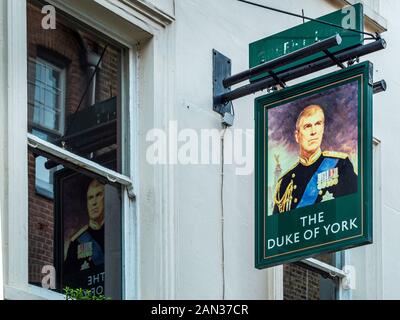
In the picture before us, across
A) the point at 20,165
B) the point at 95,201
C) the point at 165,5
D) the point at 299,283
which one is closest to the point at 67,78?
the point at 95,201

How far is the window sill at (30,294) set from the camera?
792 centimetres

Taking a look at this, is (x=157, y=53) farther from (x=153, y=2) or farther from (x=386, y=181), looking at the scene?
(x=386, y=181)

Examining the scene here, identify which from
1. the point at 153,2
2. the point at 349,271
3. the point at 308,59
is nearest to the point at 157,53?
the point at 153,2

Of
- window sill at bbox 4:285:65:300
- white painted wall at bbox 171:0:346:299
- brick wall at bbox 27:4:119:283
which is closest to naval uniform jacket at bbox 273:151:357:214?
white painted wall at bbox 171:0:346:299

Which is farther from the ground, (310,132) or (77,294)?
(310,132)

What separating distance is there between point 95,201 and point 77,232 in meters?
0.31

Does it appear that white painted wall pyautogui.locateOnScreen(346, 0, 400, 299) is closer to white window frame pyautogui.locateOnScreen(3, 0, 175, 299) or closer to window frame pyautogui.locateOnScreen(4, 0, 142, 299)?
white window frame pyautogui.locateOnScreen(3, 0, 175, 299)

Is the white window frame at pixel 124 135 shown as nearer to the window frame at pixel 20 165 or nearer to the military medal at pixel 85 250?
the window frame at pixel 20 165

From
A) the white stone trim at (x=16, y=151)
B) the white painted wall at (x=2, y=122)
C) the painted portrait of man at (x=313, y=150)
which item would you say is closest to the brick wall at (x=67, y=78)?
the white stone trim at (x=16, y=151)

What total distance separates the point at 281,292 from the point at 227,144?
1.20 m

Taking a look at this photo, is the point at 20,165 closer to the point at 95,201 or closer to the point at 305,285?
the point at 95,201

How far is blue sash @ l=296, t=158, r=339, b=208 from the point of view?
29.9 feet

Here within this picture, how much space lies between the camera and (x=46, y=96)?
9172 millimetres

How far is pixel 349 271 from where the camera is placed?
11727mm
